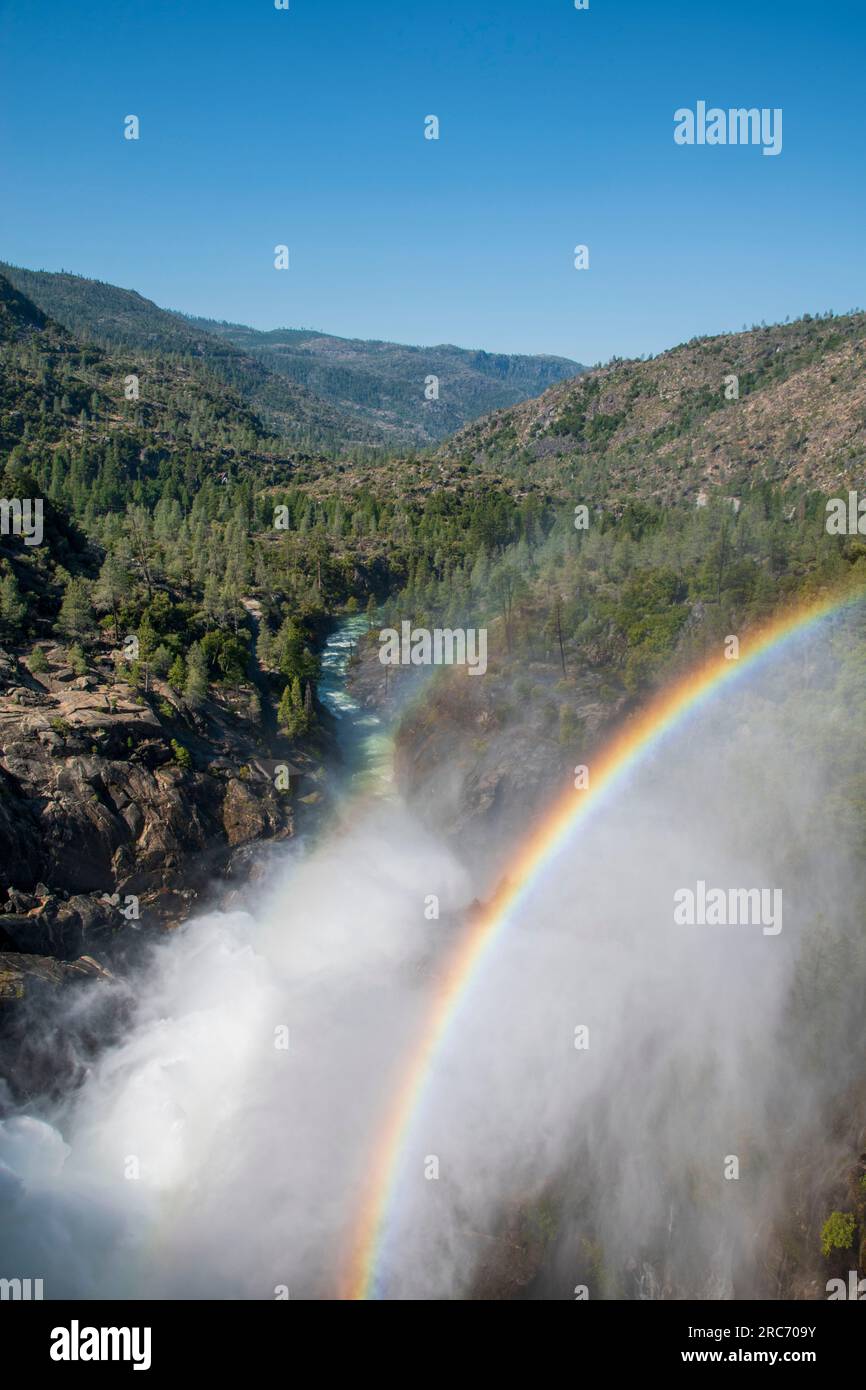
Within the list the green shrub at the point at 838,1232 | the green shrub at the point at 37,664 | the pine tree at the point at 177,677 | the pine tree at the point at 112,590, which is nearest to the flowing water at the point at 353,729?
the pine tree at the point at 177,677

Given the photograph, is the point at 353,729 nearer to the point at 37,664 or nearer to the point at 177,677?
the point at 177,677

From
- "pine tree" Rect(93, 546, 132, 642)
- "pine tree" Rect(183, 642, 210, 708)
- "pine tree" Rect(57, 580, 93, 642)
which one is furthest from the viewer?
"pine tree" Rect(93, 546, 132, 642)

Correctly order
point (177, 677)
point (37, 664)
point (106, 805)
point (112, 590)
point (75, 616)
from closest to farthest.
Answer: point (106, 805) < point (37, 664) < point (75, 616) < point (177, 677) < point (112, 590)

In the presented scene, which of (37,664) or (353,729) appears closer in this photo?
(37,664)

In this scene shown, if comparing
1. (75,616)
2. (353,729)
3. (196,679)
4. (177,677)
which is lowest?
(353,729)

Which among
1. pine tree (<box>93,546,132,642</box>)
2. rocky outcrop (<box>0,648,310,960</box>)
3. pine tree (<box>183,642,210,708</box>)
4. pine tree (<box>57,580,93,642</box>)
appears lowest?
rocky outcrop (<box>0,648,310,960</box>)

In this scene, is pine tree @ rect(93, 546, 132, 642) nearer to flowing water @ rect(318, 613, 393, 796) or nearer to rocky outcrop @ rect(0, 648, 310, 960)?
rocky outcrop @ rect(0, 648, 310, 960)

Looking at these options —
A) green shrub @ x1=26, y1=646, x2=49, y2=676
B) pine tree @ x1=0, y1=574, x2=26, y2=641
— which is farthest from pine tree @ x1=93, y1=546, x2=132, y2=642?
green shrub @ x1=26, y1=646, x2=49, y2=676

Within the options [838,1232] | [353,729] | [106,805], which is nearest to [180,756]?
[106,805]

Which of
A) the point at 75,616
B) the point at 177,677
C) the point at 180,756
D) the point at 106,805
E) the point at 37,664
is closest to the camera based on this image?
the point at 106,805

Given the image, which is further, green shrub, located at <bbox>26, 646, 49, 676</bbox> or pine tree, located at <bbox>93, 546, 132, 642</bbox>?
pine tree, located at <bbox>93, 546, 132, 642</bbox>

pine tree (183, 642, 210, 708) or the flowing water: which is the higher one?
pine tree (183, 642, 210, 708)
